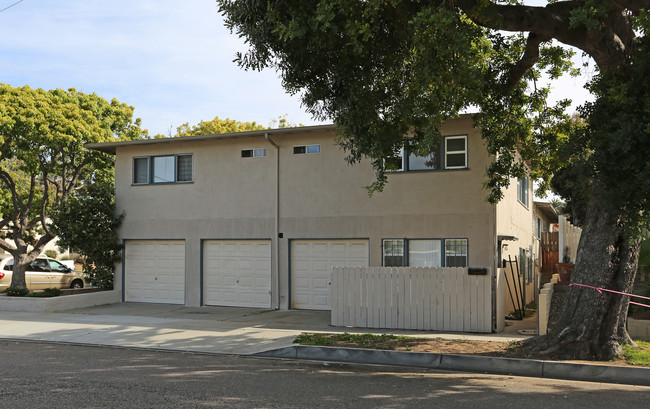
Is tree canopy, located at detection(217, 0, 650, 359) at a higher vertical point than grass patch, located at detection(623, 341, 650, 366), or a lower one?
higher

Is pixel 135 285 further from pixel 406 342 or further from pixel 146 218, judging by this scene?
pixel 406 342

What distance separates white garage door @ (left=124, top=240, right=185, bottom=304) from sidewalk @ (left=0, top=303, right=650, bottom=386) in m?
0.57

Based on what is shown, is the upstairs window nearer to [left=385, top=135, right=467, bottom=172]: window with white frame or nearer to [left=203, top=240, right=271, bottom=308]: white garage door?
[left=385, top=135, right=467, bottom=172]: window with white frame

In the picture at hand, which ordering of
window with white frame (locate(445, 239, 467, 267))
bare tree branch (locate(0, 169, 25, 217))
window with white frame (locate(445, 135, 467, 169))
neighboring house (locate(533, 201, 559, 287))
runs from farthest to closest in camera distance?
1. neighboring house (locate(533, 201, 559, 287))
2. bare tree branch (locate(0, 169, 25, 217))
3. window with white frame (locate(445, 135, 467, 169))
4. window with white frame (locate(445, 239, 467, 267))

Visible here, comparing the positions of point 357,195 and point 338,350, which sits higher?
point 357,195

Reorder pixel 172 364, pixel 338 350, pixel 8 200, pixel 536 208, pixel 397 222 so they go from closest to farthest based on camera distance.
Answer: pixel 172 364, pixel 338 350, pixel 397 222, pixel 8 200, pixel 536 208

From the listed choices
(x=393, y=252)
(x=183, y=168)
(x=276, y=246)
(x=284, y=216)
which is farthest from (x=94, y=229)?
(x=393, y=252)

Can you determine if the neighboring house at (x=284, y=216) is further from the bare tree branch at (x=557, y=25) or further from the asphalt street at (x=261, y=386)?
the asphalt street at (x=261, y=386)

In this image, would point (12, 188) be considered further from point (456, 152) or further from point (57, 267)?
point (456, 152)

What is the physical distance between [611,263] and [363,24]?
5.64m

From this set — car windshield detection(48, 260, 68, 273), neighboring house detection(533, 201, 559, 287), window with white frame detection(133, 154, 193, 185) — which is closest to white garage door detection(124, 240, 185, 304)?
window with white frame detection(133, 154, 193, 185)

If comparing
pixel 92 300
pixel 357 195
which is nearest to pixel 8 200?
pixel 92 300

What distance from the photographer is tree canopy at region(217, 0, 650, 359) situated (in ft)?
30.0

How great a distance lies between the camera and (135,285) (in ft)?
65.6
